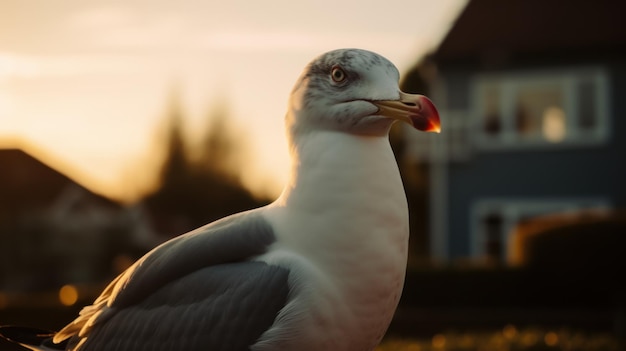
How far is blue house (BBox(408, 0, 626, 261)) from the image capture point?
21531 mm

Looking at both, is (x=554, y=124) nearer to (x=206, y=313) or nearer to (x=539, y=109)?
(x=539, y=109)

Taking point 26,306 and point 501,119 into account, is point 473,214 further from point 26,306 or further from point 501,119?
point 26,306

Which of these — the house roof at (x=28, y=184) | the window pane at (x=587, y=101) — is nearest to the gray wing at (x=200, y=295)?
the window pane at (x=587, y=101)

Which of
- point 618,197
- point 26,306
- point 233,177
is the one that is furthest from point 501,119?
point 233,177

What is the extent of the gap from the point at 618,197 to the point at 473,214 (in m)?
3.00

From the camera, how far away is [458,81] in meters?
22.3

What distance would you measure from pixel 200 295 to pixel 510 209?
64.2 feet

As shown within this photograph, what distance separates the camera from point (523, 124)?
22.5 meters

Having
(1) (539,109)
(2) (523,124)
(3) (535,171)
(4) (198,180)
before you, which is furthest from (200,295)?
(4) (198,180)

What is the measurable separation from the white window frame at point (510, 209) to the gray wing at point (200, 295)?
62.6 ft

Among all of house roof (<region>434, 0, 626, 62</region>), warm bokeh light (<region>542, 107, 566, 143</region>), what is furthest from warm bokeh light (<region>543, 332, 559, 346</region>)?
warm bokeh light (<region>542, 107, 566, 143</region>)

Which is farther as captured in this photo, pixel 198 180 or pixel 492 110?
pixel 198 180

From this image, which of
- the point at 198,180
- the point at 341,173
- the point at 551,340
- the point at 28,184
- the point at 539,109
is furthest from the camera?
the point at 198,180

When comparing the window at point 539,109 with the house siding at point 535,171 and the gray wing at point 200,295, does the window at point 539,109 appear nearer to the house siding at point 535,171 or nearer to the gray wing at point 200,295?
the house siding at point 535,171
